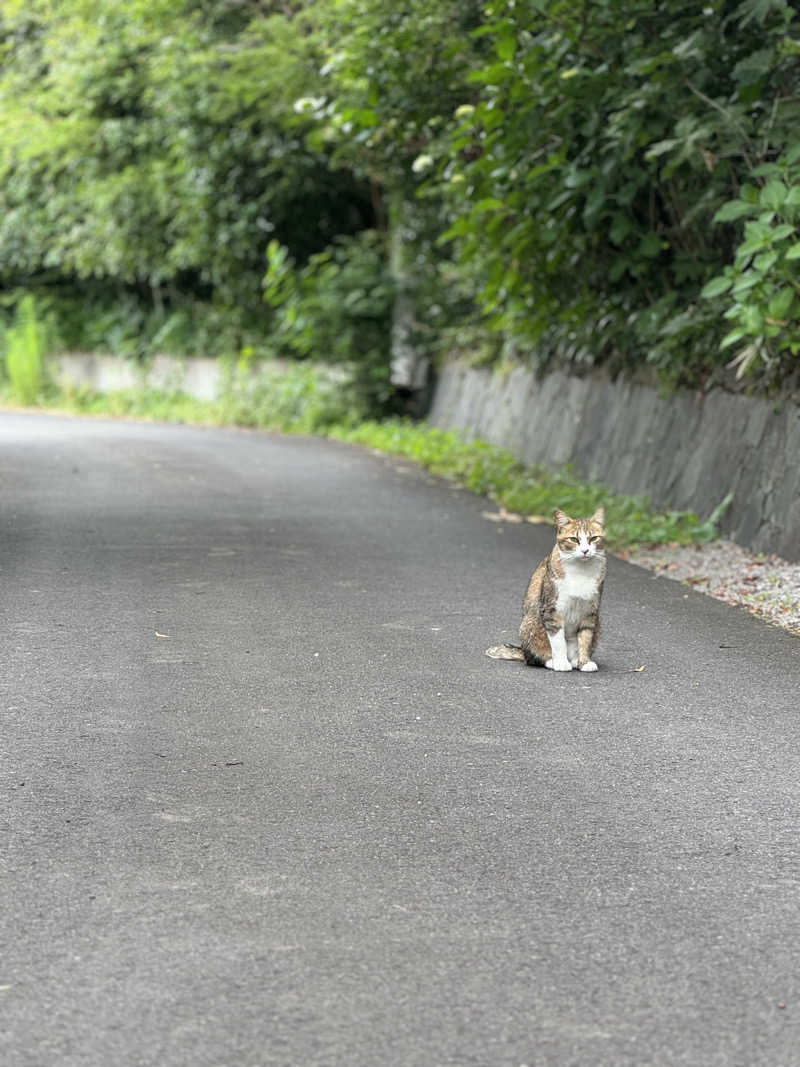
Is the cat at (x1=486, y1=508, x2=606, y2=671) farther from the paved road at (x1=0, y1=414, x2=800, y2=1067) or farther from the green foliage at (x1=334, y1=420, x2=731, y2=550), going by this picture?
the green foliage at (x1=334, y1=420, x2=731, y2=550)

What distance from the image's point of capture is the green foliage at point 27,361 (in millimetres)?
31125

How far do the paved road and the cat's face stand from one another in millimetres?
576

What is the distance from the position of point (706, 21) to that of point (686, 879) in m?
8.22

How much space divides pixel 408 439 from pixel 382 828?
49.0 ft

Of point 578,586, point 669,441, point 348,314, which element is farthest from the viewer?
point 348,314

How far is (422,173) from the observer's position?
21.0m

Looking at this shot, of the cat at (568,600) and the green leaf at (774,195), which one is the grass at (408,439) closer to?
the green leaf at (774,195)

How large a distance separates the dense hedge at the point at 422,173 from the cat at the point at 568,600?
136 inches

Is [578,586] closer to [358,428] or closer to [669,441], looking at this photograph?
[669,441]

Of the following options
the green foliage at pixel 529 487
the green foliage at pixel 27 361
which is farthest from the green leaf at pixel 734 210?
the green foliage at pixel 27 361

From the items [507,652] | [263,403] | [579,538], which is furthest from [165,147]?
[579,538]

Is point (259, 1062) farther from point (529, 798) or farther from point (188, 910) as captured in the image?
point (529, 798)

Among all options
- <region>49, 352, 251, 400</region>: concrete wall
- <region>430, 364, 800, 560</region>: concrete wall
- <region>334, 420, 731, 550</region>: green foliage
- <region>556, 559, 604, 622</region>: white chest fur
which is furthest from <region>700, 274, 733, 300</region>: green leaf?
<region>49, 352, 251, 400</region>: concrete wall

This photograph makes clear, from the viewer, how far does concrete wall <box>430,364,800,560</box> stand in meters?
10.6
